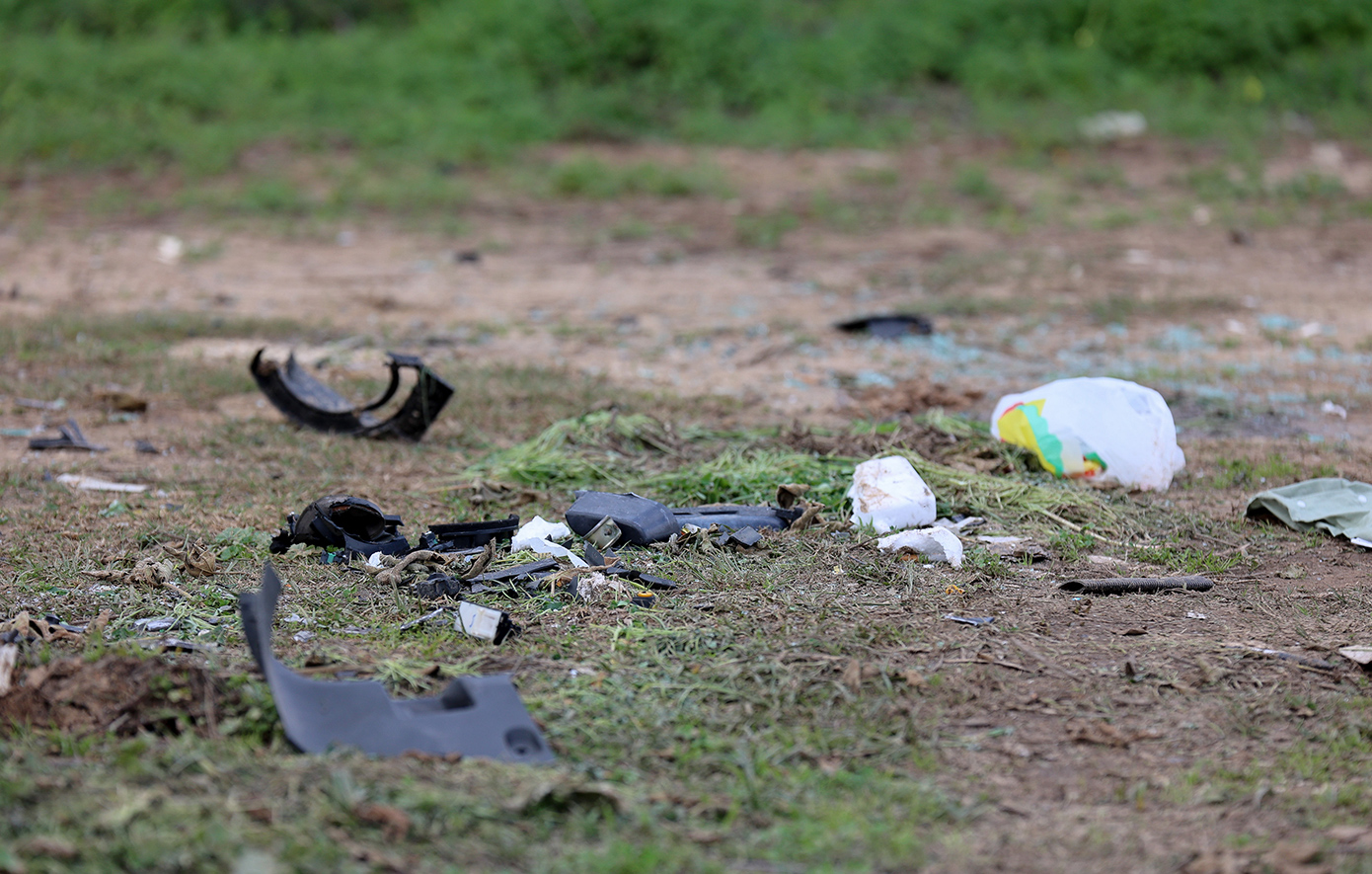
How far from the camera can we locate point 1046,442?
429 cm

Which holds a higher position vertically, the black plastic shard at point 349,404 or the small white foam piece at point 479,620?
the small white foam piece at point 479,620

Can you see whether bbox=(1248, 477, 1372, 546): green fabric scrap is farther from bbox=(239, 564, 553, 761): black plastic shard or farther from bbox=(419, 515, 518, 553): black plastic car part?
bbox=(239, 564, 553, 761): black plastic shard

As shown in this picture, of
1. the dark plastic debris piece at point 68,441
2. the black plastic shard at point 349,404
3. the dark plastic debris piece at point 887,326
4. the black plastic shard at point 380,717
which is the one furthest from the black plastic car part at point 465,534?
the dark plastic debris piece at point 887,326

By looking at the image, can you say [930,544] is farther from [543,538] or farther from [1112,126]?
[1112,126]

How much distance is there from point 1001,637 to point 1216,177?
7.89m

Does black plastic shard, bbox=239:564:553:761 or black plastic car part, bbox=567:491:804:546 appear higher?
black plastic shard, bbox=239:564:553:761

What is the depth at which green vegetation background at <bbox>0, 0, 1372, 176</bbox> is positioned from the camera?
1066cm

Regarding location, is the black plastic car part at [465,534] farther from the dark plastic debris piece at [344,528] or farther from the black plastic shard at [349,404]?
the black plastic shard at [349,404]

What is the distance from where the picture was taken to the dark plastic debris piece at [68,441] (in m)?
4.57

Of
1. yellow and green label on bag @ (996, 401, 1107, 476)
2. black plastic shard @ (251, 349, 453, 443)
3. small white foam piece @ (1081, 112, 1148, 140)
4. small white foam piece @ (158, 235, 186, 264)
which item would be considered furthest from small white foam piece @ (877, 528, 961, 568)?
small white foam piece @ (1081, 112, 1148, 140)

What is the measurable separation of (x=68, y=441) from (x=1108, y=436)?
12.5 ft

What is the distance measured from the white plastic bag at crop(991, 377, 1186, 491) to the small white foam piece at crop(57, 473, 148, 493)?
3.11 metres

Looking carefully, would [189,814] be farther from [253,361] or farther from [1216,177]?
[1216,177]

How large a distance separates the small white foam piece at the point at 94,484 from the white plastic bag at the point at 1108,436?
3.11 metres
